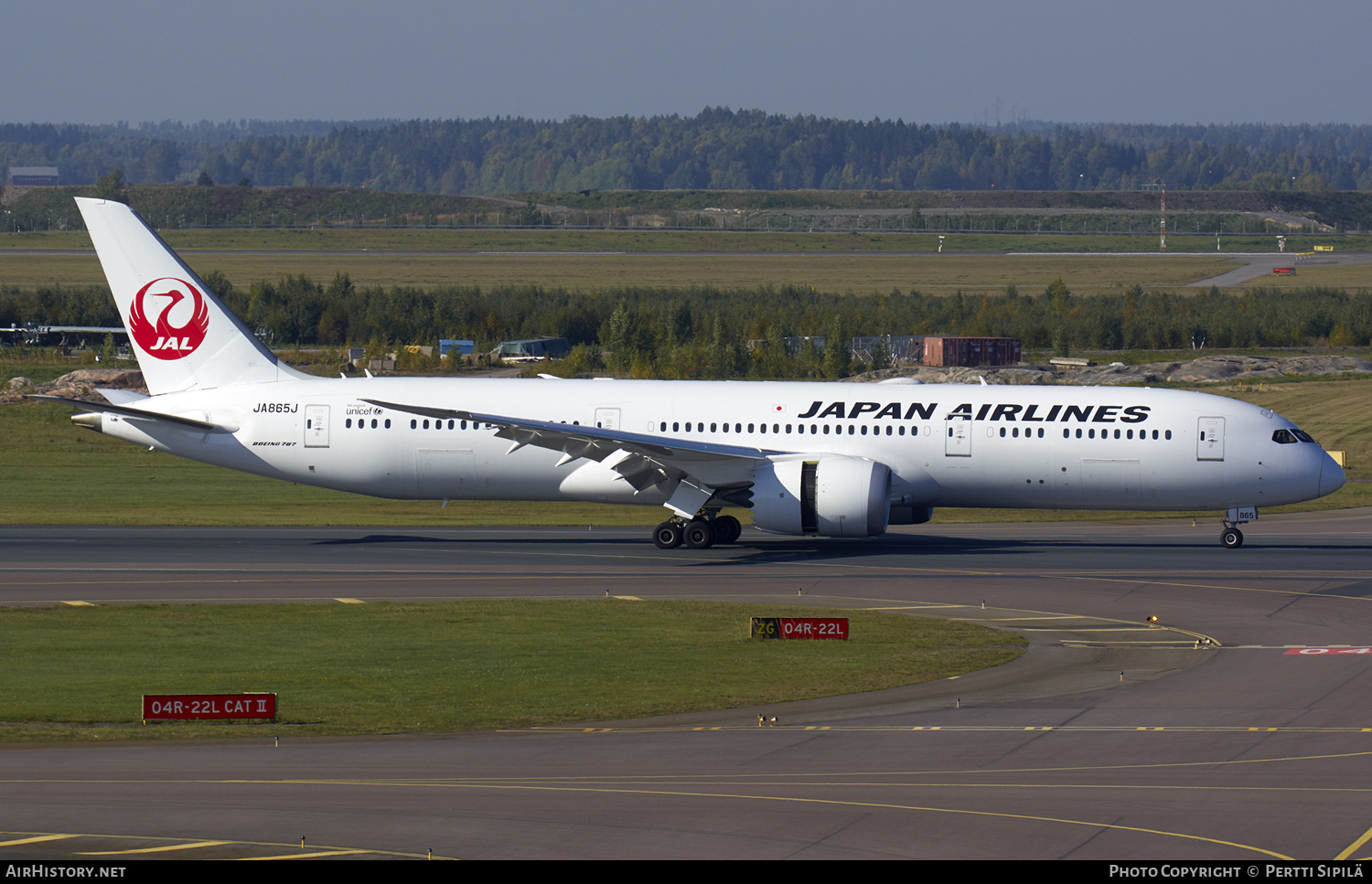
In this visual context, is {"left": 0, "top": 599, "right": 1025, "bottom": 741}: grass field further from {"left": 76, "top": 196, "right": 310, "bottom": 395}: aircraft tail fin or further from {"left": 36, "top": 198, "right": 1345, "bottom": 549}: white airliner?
{"left": 76, "top": 196, "right": 310, "bottom": 395}: aircraft tail fin

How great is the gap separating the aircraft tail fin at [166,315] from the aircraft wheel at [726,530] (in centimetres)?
1393

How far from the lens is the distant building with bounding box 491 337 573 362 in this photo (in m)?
93.4

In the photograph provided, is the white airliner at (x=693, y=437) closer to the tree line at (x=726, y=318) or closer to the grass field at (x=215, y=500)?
the grass field at (x=215, y=500)

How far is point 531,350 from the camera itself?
95125 mm

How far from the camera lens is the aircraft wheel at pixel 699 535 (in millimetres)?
40375

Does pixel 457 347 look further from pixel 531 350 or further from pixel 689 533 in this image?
pixel 689 533

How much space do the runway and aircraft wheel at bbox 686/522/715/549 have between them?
618 cm

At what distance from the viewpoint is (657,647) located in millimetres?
27422

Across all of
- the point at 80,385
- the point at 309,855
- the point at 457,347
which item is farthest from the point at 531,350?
the point at 309,855

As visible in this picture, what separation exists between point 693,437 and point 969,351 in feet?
165

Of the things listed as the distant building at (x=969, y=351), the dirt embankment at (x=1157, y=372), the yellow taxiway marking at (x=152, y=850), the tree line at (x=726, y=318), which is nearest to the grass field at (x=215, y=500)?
the dirt embankment at (x=1157, y=372)

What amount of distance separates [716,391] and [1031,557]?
399 inches
